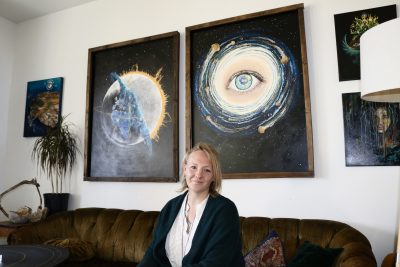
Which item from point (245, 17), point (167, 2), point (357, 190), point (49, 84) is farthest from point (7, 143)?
point (357, 190)

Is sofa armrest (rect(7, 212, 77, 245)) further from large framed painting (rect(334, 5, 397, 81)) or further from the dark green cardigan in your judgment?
large framed painting (rect(334, 5, 397, 81))

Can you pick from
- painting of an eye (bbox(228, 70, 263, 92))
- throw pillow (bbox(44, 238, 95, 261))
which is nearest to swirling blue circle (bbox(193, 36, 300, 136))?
painting of an eye (bbox(228, 70, 263, 92))

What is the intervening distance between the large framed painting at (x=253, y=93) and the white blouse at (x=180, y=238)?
973 millimetres

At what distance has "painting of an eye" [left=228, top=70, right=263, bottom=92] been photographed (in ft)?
8.48

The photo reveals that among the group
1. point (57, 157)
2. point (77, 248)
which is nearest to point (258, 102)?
point (77, 248)

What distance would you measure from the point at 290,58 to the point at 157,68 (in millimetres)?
1222

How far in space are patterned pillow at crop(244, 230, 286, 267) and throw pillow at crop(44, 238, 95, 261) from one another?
1261mm

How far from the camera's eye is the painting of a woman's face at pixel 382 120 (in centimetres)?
216

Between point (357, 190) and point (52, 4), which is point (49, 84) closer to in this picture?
point (52, 4)

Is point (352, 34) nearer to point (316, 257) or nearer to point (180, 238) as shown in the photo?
point (316, 257)

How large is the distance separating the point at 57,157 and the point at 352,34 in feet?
9.25

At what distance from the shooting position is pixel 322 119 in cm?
235

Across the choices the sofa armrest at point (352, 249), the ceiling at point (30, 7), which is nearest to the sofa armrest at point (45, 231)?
the sofa armrest at point (352, 249)

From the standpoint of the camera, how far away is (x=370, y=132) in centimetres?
220
